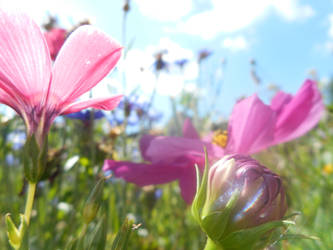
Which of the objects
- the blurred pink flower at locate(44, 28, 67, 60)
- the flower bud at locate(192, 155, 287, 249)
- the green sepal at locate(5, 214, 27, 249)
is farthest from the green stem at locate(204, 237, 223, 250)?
the blurred pink flower at locate(44, 28, 67, 60)

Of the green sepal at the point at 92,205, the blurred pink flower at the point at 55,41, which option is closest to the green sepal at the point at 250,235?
the green sepal at the point at 92,205

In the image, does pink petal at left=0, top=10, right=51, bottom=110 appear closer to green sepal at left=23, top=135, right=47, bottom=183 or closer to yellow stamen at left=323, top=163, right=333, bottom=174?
green sepal at left=23, top=135, right=47, bottom=183

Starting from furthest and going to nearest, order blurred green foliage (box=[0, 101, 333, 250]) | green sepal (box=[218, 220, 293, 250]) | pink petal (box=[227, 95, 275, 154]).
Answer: blurred green foliage (box=[0, 101, 333, 250])
pink petal (box=[227, 95, 275, 154])
green sepal (box=[218, 220, 293, 250])

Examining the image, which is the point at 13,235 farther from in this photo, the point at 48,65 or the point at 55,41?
the point at 55,41

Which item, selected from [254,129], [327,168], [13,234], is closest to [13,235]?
[13,234]

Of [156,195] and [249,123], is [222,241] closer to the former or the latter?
[249,123]

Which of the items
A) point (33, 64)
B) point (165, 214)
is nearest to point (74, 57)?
point (33, 64)
